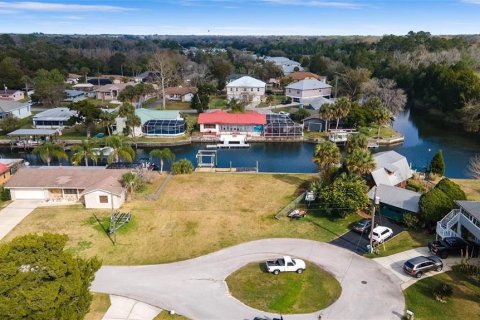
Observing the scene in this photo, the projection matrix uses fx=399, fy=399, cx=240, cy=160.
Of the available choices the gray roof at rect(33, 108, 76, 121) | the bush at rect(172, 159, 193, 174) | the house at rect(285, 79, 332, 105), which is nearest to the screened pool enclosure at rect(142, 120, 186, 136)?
the gray roof at rect(33, 108, 76, 121)

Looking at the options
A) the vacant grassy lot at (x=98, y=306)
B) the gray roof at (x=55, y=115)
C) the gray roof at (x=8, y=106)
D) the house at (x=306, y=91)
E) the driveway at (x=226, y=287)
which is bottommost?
the vacant grassy lot at (x=98, y=306)

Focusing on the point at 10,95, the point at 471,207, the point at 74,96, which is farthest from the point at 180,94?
the point at 471,207

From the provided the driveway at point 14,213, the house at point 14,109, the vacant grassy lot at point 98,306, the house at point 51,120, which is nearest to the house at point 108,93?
the house at point 14,109

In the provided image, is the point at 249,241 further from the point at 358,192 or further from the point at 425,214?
the point at 425,214

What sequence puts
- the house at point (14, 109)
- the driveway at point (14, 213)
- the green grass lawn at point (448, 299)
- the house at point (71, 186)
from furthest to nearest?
the house at point (14, 109) < the house at point (71, 186) < the driveway at point (14, 213) < the green grass lawn at point (448, 299)

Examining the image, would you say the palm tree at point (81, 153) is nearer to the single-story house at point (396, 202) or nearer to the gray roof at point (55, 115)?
the gray roof at point (55, 115)

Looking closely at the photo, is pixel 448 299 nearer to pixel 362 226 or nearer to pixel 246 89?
pixel 362 226
